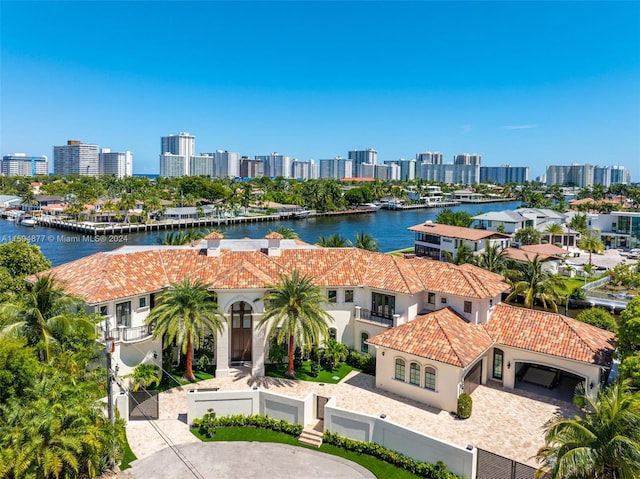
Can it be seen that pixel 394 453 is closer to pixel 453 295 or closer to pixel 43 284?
pixel 453 295

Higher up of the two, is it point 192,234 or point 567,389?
point 192,234

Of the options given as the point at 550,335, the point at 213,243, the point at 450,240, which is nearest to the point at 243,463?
the point at 213,243

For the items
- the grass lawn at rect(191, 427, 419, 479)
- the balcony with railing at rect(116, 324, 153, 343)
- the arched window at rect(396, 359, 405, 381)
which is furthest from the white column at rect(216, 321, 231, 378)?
the arched window at rect(396, 359, 405, 381)

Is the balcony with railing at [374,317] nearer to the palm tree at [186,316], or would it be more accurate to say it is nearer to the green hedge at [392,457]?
the palm tree at [186,316]

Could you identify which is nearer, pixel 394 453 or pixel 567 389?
pixel 394 453

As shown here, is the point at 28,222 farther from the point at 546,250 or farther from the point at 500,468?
the point at 500,468

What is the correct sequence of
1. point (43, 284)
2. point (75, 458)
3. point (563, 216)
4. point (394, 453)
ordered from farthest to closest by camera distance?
point (563, 216), point (43, 284), point (394, 453), point (75, 458)

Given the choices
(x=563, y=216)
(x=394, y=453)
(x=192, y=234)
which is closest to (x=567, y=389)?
(x=394, y=453)
